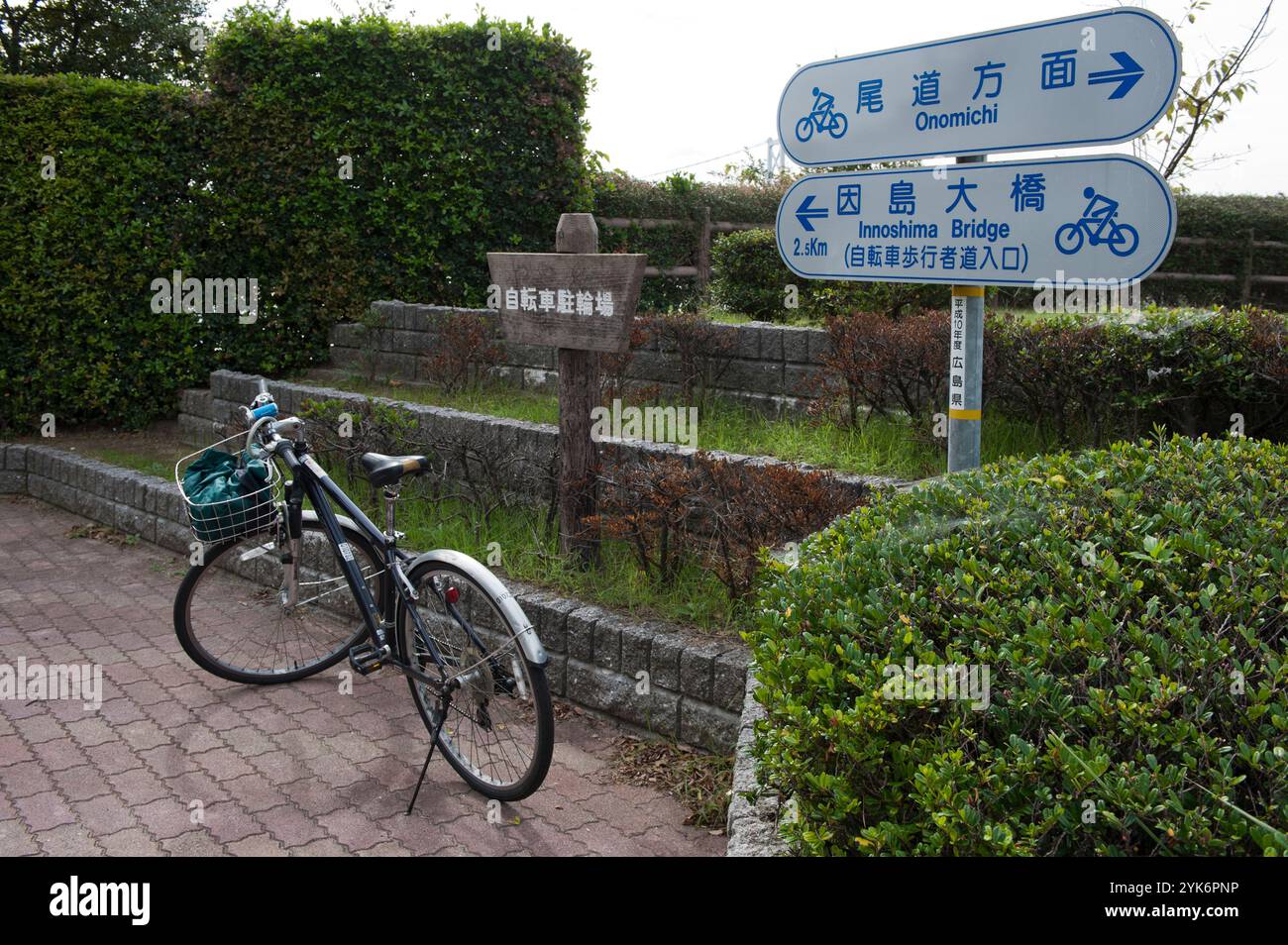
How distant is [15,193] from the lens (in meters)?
9.58

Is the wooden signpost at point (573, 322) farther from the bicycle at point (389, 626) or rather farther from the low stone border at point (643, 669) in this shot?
the bicycle at point (389, 626)

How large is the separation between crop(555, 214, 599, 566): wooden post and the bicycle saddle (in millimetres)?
1132

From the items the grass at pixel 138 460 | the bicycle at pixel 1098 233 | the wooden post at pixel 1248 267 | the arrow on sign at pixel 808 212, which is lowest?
the grass at pixel 138 460

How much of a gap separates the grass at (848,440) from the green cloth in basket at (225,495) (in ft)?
7.66

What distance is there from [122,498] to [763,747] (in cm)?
719

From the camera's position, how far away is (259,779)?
4305 mm

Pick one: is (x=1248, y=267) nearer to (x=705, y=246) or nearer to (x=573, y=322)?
(x=705, y=246)

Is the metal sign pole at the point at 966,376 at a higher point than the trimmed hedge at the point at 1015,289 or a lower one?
lower

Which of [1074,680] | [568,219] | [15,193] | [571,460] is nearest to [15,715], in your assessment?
[571,460]

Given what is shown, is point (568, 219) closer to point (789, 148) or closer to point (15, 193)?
point (789, 148)

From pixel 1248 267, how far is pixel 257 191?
13.3 m

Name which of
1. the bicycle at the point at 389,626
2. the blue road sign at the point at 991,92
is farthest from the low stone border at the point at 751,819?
the blue road sign at the point at 991,92

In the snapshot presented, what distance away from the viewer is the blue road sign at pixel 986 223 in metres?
3.37

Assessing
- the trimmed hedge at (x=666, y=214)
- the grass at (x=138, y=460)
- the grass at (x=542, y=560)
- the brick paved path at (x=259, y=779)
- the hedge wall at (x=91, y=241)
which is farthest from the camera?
the trimmed hedge at (x=666, y=214)
